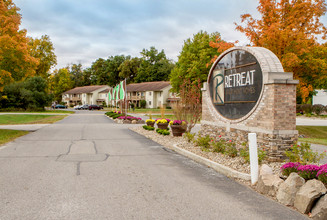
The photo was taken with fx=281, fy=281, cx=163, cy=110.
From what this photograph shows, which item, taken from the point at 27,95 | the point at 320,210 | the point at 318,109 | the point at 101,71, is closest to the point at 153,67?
the point at 101,71

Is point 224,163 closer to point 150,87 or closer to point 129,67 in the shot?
point 150,87

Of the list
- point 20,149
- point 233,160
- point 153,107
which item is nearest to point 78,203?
point 233,160

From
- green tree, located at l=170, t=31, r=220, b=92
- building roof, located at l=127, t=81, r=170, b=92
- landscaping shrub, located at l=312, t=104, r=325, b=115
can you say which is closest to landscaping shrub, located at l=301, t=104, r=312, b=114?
landscaping shrub, located at l=312, t=104, r=325, b=115

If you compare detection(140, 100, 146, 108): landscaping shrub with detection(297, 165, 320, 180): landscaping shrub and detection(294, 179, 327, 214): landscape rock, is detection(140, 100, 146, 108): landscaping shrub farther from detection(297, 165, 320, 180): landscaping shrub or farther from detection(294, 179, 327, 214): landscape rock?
detection(294, 179, 327, 214): landscape rock

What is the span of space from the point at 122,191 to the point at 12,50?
13.4 metres

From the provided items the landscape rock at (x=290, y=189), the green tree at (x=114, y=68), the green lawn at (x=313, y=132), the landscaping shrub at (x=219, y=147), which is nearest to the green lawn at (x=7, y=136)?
the landscaping shrub at (x=219, y=147)

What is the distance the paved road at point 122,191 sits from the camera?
443 cm

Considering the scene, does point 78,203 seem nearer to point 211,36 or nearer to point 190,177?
point 190,177

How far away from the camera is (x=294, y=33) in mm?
16438

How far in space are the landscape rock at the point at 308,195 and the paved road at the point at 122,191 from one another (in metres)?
0.18

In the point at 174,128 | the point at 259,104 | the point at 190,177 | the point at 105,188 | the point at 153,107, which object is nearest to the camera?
the point at 105,188

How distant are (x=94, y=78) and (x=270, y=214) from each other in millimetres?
113416

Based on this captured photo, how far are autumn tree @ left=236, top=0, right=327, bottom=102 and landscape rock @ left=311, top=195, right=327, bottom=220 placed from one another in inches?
509

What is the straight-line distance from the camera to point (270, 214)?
4.47 metres
